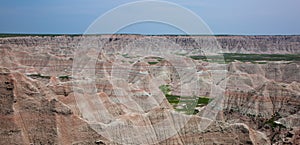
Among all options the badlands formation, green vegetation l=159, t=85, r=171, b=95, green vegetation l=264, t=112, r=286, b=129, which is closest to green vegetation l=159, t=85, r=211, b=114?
the badlands formation

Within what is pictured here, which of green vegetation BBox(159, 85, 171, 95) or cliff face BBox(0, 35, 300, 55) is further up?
cliff face BBox(0, 35, 300, 55)

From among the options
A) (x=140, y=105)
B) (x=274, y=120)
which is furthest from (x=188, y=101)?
(x=274, y=120)

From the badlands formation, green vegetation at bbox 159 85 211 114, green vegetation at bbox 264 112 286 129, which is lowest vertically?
green vegetation at bbox 159 85 211 114

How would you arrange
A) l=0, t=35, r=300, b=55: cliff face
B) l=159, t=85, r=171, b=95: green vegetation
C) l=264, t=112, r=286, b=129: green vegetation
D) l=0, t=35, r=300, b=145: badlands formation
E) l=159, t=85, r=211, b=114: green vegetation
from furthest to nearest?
l=0, t=35, r=300, b=55: cliff face < l=159, t=85, r=171, b=95: green vegetation < l=159, t=85, r=211, b=114: green vegetation < l=264, t=112, r=286, b=129: green vegetation < l=0, t=35, r=300, b=145: badlands formation

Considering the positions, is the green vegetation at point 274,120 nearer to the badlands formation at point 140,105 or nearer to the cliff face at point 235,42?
the badlands formation at point 140,105

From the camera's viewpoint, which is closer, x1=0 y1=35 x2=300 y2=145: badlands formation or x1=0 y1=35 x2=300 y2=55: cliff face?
x1=0 y1=35 x2=300 y2=145: badlands formation

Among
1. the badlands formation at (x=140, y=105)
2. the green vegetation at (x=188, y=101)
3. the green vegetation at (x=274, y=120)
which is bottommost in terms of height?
the green vegetation at (x=188, y=101)

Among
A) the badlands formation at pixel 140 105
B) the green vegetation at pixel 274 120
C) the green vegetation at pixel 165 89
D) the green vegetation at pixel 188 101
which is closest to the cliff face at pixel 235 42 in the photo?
the badlands formation at pixel 140 105

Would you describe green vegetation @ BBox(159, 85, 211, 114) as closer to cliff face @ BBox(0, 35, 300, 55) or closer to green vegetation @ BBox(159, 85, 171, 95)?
green vegetation @ BBox(159, 85, 171, 95)

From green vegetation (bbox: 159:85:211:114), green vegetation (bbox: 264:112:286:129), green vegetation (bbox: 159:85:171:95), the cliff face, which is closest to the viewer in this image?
green vegetation (bbox: 264:112:286:129)

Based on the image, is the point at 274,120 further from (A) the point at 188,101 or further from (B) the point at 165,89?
(B) the point at 165,89

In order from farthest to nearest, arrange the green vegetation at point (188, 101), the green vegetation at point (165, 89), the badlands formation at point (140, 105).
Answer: the green vegetation at point (165, 89)
the green vegetation at point (188, 101)
the badlands formation at point (140, 105)
